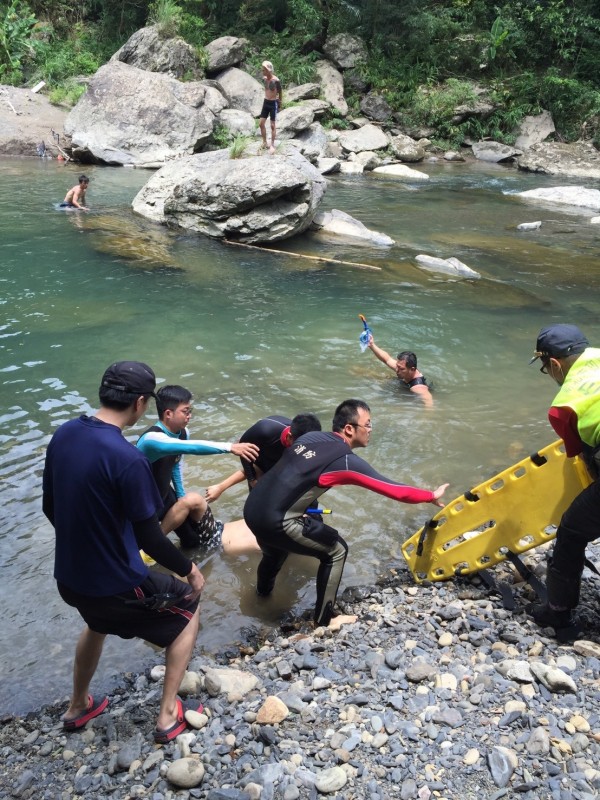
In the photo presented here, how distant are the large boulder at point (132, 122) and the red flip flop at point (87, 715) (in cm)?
2157

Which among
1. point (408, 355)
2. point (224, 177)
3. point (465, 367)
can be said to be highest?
point (224, 177)

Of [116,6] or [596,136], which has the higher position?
[116,6]

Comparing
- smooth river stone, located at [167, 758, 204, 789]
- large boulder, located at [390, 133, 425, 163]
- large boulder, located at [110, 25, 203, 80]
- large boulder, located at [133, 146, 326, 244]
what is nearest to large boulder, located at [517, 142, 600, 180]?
large boulder, located at [390, 133, 425, 163]

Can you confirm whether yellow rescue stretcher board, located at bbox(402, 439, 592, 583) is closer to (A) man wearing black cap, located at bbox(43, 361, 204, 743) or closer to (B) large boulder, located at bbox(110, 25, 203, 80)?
(A) man wearing black cap, located at bbox(43, 361, 204, 743)

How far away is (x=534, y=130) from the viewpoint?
29453 millimetres

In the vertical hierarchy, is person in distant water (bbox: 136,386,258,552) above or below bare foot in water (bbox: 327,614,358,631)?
above

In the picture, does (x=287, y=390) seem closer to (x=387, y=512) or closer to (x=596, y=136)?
(x=387, y=512)

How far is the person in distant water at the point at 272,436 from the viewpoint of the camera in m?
4.50

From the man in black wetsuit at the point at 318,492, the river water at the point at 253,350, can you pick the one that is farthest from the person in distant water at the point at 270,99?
the man in black wetsuit at the point at 318,492

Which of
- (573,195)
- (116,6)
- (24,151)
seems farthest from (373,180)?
(116,6)

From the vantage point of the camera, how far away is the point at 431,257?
13.5 metres

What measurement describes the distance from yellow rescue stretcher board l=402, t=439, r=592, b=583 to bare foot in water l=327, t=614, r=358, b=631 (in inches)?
24.6

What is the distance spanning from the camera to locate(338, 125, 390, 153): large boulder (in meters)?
26.2

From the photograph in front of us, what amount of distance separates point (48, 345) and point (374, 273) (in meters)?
6.45
